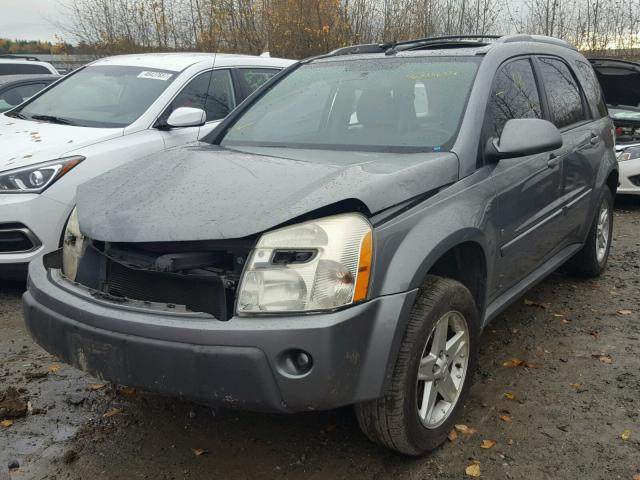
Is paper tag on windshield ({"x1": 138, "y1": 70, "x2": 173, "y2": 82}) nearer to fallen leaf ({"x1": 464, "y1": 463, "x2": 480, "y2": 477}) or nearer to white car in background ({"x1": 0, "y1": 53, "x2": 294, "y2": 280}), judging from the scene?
white car in background ({"x1": 0, "y1": 53, "x2": 294, "y2": 280})

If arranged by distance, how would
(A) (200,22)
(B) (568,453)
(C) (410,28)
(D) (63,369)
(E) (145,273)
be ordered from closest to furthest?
(E) (145,273) < (B) (568,453) < (D) (63,369) < (C) (410,28) < (A) (200,22)

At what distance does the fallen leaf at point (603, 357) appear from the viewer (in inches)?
148

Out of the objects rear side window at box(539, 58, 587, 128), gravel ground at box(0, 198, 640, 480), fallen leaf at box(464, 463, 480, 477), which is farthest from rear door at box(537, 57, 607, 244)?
fallen leaf at box(464, 463, 480, 477)

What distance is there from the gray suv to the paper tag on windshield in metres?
2.24

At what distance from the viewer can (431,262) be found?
8.47 ft

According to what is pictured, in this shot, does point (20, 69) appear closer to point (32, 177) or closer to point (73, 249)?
point (32, 177)

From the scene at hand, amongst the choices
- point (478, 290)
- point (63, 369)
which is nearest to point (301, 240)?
point (478, 290)

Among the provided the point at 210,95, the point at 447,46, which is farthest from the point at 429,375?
the point at 210,95

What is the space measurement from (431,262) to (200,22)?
596 inches

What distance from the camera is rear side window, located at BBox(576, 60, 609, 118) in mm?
4762

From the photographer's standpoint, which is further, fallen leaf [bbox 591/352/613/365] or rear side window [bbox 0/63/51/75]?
rear side window [bbox 0/63/51/75]

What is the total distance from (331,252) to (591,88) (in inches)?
137

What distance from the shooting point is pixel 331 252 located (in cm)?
232

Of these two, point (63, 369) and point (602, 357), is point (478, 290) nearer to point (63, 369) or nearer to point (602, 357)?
point (602, 357)
